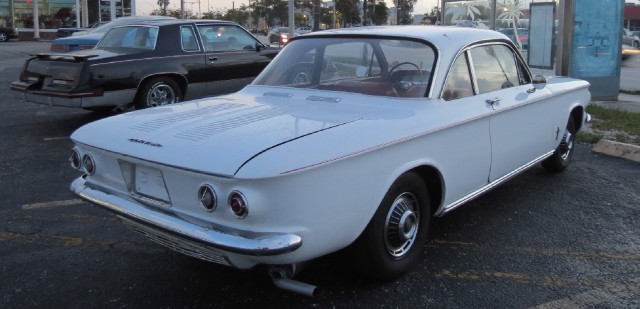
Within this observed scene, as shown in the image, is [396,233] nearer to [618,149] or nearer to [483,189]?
[483,189]

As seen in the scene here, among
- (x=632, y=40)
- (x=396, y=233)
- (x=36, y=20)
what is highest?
(x=36, y=20)

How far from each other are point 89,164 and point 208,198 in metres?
1.14

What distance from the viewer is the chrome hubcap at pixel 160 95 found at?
340 inches

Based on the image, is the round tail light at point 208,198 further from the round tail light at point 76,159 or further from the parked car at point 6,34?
the parked car at point 6,34

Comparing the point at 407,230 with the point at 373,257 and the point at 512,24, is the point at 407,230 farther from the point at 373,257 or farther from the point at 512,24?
the point at 512,24

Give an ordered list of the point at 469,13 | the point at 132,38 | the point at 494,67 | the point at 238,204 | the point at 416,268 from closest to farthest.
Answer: the point at 238,204
the point at 416,268
the point at 494,67
the point at 132,38
the point at 469,13

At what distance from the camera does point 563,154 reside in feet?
20.1

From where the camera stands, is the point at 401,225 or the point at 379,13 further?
the point at 379,13

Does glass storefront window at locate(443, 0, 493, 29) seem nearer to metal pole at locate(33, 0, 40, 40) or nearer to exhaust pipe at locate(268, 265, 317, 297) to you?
exhaust pipe at locate(268, 265, 317, 297)

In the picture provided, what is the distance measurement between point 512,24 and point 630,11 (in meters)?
59.6

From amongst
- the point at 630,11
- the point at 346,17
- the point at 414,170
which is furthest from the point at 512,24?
the point at 346,17

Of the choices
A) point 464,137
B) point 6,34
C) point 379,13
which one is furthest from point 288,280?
point 379,13

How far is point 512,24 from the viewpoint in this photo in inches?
509

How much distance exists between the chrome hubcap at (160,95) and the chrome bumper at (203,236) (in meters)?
5.42
